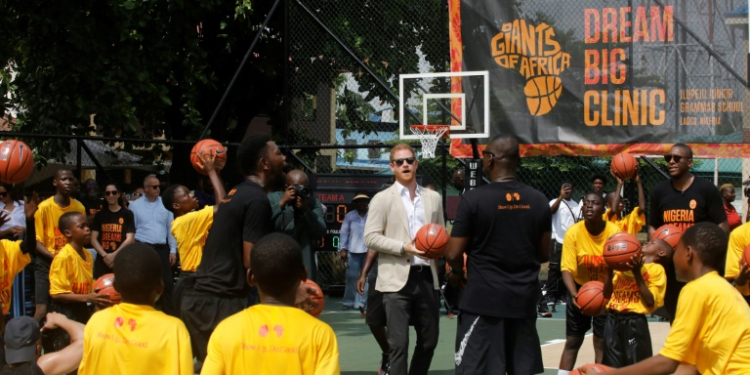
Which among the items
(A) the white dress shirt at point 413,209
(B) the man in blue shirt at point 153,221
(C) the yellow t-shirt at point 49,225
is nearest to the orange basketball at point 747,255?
(A) the white dress shirt at point 413,209

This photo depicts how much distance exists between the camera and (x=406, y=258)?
26.7 ft

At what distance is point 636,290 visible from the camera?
8242mm

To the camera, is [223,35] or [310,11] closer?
[310,11]

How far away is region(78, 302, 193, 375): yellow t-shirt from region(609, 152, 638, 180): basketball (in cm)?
633

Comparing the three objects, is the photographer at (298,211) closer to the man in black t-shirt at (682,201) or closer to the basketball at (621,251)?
the basketball at (621,251)

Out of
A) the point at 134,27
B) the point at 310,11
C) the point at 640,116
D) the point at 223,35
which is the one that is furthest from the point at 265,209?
the point at 223,35

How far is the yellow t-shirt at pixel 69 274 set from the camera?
8.89 metres

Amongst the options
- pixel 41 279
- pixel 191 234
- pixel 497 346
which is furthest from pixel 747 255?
pixel 41 279

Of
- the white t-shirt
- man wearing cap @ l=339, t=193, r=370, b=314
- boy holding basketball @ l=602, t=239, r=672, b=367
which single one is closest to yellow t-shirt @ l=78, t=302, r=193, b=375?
boy holding basketball @ l=602, t=239, r=672, b=367

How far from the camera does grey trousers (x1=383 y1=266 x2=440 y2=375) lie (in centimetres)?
805

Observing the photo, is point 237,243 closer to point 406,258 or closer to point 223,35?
point 406,258

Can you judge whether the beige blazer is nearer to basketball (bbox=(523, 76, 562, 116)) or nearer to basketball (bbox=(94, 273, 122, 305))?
basketball (bbox=(94, 273, 122, 305))

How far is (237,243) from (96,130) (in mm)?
11438

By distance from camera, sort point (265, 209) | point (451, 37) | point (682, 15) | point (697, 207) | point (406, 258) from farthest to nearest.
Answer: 1. point (451, 37)
2. point (682, 15)
3. point (697, 207)
4. point (406, 258)
5. point (265, 209)
